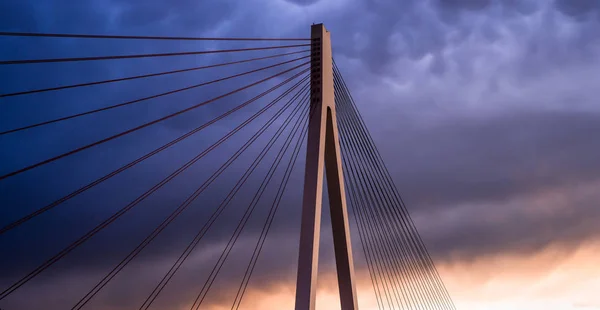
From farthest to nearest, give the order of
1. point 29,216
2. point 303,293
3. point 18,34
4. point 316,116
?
point 316,116 → point 303,293 → point 29,216 → point 18,34

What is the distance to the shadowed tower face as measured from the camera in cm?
1524

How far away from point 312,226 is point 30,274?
5423 mm

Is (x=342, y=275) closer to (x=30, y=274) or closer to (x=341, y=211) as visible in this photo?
(x=341, y=211)

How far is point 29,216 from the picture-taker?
Result: 38.8ft

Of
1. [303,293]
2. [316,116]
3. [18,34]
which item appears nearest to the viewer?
[18,34]

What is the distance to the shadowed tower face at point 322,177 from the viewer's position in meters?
15.2

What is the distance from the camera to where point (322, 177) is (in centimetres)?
1614

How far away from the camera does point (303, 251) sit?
15.1 metres

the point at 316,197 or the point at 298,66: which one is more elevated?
the point at 298,66

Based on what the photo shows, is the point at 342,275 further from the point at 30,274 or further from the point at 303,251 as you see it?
the point at 30,274

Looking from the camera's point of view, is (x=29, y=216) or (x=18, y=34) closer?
(x=18, y=34)

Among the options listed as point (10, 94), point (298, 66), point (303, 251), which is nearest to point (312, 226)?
point (303, 251)

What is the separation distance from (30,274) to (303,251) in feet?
17.1

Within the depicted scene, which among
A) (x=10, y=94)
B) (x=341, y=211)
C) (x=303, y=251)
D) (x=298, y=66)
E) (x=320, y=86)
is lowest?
(x=10, y=94)
